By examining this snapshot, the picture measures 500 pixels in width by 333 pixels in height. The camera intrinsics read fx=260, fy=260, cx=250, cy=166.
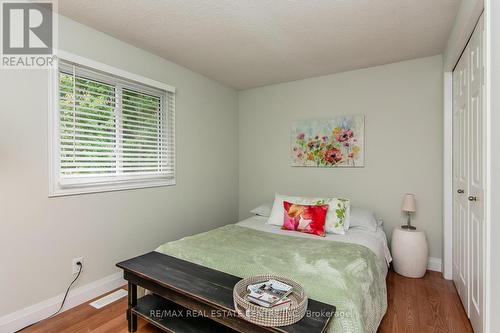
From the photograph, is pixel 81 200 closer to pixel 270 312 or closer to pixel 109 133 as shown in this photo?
pixel 109 133

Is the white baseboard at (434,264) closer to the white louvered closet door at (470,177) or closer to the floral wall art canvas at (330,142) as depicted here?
the white louvered closet door at (470,177)

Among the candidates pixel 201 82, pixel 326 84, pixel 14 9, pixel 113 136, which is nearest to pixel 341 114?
pixel 326 84

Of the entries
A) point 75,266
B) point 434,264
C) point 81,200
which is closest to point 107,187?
point 81,200

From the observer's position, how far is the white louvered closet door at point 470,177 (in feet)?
5.25

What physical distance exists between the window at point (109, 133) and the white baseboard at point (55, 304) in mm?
822

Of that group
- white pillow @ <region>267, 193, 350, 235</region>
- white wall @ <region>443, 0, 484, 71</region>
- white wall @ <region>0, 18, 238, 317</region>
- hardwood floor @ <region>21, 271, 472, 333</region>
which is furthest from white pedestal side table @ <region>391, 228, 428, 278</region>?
white wall @ <region>0, 18, 238, 317</region>

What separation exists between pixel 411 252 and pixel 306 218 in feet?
3.58

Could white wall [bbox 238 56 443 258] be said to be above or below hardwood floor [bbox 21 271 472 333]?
above

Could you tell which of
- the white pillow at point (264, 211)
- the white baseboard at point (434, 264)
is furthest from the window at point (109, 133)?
the white baseboard at point (434, 264)

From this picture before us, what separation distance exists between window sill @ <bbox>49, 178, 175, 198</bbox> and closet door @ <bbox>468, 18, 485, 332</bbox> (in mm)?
2653

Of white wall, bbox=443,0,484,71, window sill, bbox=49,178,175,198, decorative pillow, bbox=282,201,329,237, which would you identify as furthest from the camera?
decorative pillow, bbox=282,201,329,237

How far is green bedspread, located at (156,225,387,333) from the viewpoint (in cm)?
143

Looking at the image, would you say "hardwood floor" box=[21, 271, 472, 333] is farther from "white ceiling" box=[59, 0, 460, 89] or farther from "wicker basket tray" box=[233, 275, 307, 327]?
"white ceiling" box=[59, 0, 460, 89]

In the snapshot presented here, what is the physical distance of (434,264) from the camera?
9.15 ft
